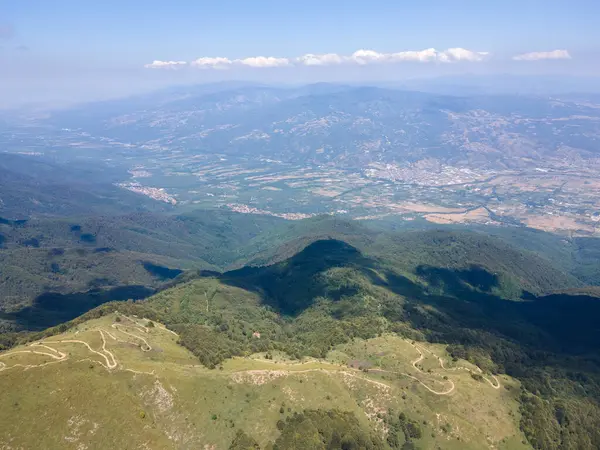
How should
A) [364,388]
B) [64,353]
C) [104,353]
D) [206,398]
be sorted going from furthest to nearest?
[364,388] < [104,353] < [64,353] < [206,398]

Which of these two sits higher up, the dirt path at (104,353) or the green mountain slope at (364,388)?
the dirt path at (104,353)

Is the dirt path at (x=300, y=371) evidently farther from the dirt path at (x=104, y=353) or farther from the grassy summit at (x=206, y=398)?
the dirt path at (x=104, y=353)

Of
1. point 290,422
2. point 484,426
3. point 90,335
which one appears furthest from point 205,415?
point 484,426

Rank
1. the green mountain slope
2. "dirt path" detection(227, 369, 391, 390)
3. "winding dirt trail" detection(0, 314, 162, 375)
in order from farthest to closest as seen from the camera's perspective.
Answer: "dirt path" detection(227, 369, 391, 390) < "winding dirt trail" detection(0, 314, 162, 375) < the green mountain slope

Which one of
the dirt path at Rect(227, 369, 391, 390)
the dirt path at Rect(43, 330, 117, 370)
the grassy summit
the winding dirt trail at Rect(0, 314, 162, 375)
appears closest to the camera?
the grassy summit

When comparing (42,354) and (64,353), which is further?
(64,353)

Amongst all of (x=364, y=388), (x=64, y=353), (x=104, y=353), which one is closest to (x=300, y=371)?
(x=364, y=388)

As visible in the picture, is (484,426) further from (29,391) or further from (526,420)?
(29,391)

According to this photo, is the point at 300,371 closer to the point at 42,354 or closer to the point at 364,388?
the point at 364,388

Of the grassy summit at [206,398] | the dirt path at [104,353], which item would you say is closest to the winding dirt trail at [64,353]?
the dirt path at [104,353]

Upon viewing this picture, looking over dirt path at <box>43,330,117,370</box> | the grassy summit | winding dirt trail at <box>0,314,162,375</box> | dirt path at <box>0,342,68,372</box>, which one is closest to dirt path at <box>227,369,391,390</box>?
the grassy summit

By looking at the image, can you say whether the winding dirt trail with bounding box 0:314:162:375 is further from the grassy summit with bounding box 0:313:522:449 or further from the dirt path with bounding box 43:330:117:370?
the grassy summit with bounding box 0:313:522:449
